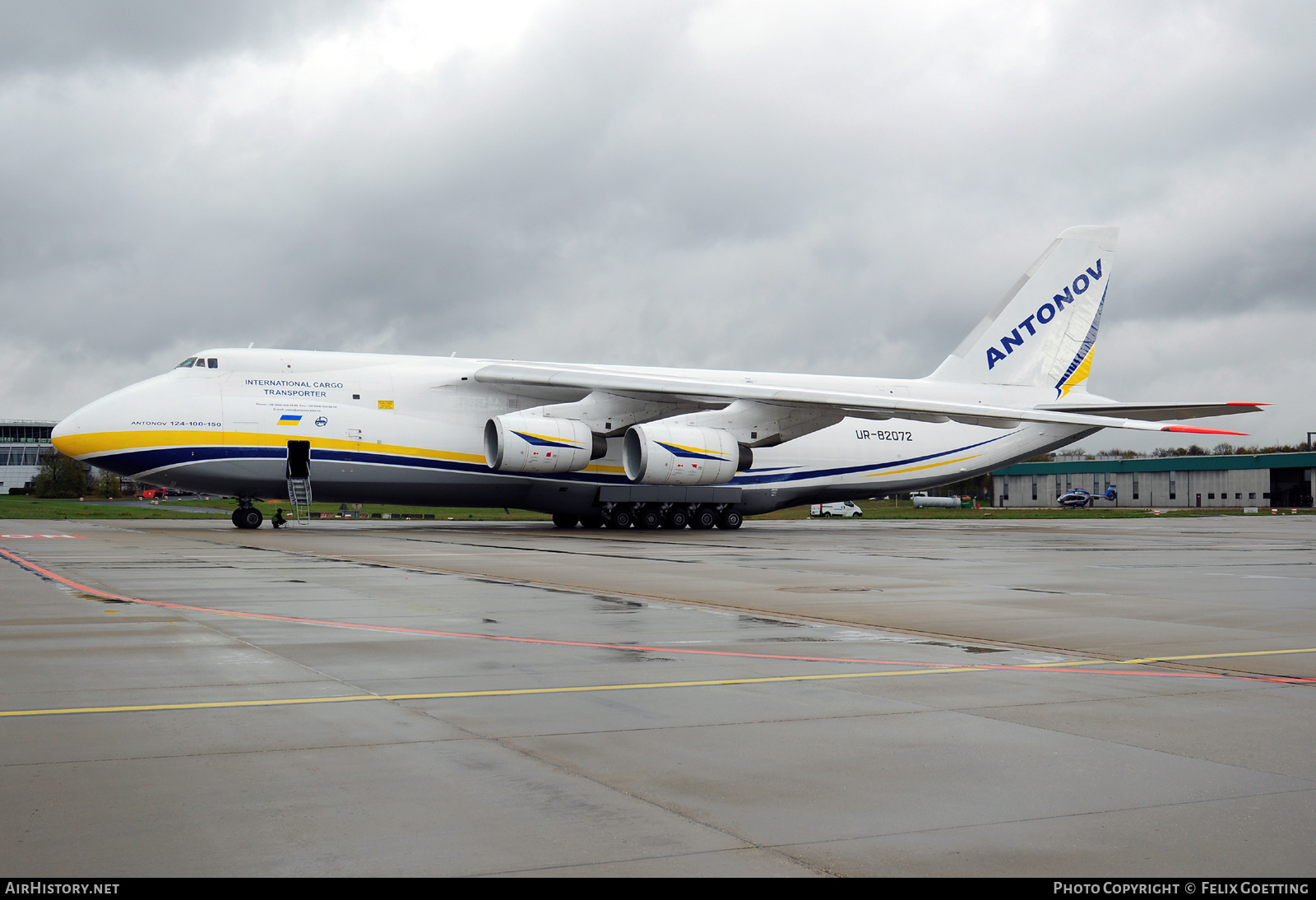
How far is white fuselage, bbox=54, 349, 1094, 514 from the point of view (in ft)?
86.1

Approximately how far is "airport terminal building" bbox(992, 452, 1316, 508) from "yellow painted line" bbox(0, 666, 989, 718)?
7149cm

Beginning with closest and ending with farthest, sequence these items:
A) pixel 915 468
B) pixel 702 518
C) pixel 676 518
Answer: pixel 676 518, pixel 702 518, pixel 915 468

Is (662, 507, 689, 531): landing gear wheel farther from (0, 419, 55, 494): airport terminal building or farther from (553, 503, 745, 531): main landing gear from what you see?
(0, 419, 55, 494): airport terminal building

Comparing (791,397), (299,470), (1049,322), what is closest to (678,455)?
(791,397)

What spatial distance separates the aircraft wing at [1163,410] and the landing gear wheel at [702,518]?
39.3 feet

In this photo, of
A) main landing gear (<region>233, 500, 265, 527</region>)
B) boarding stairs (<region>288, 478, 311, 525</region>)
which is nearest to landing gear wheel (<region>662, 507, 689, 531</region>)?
boarding stairs (<region>288, 478, 311, 525</region>)

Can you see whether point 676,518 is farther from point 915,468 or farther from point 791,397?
point 915,468

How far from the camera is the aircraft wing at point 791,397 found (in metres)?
26.8

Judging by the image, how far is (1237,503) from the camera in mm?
79062

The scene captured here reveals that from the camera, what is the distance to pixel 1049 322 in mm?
35406

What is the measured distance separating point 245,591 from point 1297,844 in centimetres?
1066

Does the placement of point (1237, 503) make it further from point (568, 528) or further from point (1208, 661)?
point (1208, 661)

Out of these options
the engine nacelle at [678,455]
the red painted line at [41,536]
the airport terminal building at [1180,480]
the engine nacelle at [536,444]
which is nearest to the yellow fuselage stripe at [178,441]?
the red painted line at [41,536]

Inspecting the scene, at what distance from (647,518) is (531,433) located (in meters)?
5.29
